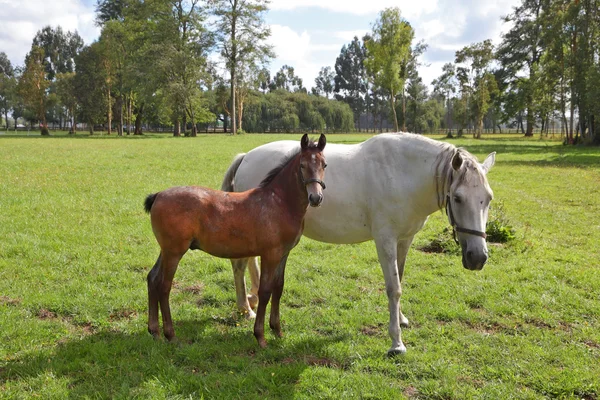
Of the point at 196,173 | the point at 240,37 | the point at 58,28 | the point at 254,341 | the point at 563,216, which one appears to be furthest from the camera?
the point at 58,28

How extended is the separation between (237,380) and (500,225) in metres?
7.13

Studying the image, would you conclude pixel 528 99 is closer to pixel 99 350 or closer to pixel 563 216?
pixel 563 216

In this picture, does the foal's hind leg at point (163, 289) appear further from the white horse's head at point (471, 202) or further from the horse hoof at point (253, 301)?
the white horse's head at point (471, 202)

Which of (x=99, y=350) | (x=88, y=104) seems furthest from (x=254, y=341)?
(x=88, y=104)

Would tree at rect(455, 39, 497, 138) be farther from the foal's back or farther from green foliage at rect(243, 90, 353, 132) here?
the foal's back

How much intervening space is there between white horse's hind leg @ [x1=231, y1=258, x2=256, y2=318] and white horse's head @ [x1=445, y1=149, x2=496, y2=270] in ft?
8.96

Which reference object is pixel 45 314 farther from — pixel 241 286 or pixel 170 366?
pixel 241 286

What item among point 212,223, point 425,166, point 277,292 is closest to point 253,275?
point 277,292

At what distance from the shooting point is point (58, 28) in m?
88.7

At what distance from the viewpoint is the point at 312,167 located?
3998 millimetres

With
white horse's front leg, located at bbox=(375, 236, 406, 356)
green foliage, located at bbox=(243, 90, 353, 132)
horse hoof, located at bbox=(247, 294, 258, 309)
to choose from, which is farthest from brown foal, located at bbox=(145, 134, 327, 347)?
green foliage, located at bbox=(243, 90, 353, 132)

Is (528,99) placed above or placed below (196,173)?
above

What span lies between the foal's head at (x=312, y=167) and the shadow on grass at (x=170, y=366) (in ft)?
5.67

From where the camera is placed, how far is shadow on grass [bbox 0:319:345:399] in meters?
3.68
